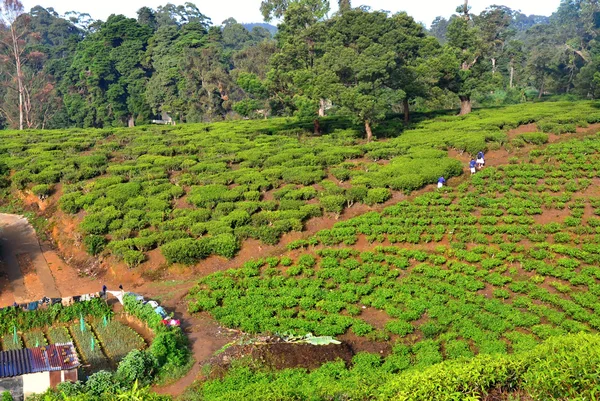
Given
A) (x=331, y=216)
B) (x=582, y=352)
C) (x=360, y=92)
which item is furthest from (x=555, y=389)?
(x=360, y=92)

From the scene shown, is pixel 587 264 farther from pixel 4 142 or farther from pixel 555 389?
pixel 4 142

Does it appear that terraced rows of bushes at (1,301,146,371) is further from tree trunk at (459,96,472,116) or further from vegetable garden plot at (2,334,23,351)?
tree trunk at (459,96,472,116)

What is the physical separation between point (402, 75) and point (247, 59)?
125 ft

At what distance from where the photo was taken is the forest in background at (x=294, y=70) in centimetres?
3769

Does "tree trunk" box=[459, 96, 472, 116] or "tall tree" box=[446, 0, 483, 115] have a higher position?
"tall tree" box=[446, 0, 483, 115]

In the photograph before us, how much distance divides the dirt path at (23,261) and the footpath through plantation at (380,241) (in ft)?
5.66

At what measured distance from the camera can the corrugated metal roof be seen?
14242 mm

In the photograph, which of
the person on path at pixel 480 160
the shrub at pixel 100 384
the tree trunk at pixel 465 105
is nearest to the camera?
the shrub at pixel 100 384

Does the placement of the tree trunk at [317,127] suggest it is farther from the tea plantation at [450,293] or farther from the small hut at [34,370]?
the small hut at [34,370]

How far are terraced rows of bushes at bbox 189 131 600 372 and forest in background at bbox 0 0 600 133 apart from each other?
1119 cm

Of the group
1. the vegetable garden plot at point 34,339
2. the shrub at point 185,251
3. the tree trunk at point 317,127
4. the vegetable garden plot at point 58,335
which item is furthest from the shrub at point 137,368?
the tree trunk at point 317,127

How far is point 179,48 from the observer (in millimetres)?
74375

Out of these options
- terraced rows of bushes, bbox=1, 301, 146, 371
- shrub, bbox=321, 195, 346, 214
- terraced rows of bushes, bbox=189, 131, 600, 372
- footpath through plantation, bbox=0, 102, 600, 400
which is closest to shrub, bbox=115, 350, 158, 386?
footpath through plantation, bbox=0, 102, 600, 400

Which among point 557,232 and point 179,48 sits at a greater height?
point 179,48
